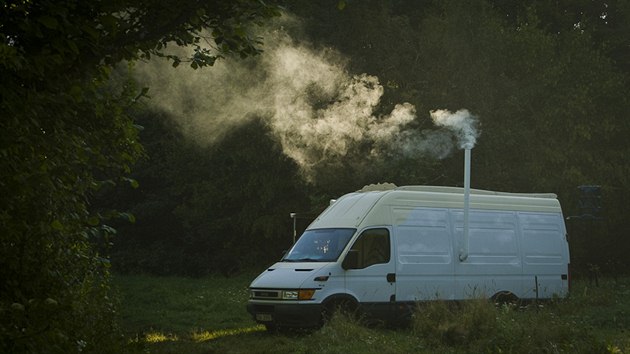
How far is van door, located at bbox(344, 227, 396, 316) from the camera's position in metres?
14.7

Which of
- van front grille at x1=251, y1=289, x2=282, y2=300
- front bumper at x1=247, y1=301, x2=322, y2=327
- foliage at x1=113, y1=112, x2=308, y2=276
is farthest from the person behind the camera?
foliage at x1=113, y1=112, x2=308, y2=276

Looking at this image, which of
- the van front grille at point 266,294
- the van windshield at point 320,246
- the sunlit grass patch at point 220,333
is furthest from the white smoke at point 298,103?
the van front grille at point 266,294

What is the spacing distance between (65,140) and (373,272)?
9147mm

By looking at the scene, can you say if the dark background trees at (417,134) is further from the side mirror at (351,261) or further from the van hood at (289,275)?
the side mirror at (351,261)

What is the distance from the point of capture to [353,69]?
29766 millimetres

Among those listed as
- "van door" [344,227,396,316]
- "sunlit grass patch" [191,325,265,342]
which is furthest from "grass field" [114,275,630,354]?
"van door" [344,227,396,316]

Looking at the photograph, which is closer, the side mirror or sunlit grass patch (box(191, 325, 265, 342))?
the side mirror

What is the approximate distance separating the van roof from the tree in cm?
813

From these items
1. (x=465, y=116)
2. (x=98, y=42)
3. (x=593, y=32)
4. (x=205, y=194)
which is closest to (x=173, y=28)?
(x=98, y=42)

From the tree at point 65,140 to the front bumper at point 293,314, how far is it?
674 centimetres

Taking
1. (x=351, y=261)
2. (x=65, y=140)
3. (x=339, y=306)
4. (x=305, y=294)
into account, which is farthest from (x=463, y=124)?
(x=65, y=140)

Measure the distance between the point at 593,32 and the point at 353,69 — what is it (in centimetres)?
1030

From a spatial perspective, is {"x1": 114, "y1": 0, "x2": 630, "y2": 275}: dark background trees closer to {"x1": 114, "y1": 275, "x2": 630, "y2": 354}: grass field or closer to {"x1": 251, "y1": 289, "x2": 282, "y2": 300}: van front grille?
{"x1": 114, "y1": 275, "x2": 630, "y2": 354}: grass field

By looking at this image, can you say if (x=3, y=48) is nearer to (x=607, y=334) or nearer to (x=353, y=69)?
(x=607, y=334)
